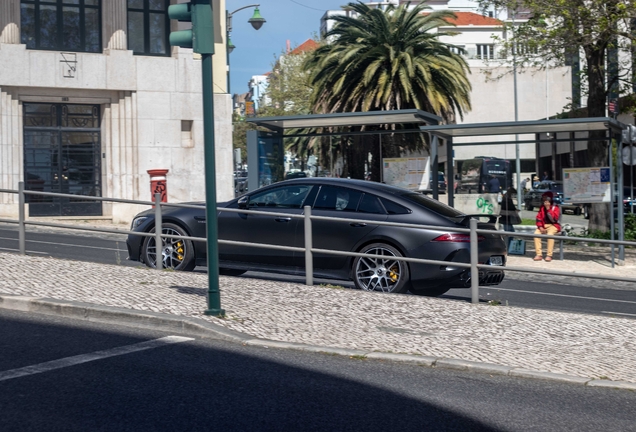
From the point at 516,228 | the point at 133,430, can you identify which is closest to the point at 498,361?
the point at 133,430

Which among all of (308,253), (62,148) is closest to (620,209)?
(308,253)

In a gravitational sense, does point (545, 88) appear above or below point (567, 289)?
above

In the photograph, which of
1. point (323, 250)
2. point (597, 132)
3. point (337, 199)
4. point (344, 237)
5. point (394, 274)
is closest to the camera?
point (323, 250)

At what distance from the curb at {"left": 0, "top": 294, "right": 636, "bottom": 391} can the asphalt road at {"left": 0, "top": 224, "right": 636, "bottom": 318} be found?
356 centimetres

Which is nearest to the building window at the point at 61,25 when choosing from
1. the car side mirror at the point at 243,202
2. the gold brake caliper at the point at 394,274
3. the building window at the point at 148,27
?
the building window at the point at 148,27

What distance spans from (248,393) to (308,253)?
506 cm

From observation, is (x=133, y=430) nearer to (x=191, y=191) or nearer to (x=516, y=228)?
(x=516, y=228)

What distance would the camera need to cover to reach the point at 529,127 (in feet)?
59.5

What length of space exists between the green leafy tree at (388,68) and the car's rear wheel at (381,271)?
51.7ft

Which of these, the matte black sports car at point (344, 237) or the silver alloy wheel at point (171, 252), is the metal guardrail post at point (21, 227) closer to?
the matte black sports car at point (344, 237)

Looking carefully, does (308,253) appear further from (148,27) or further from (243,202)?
(148,27)

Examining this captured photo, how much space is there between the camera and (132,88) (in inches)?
1117

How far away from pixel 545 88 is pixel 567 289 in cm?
5792

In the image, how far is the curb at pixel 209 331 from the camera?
7230mm
